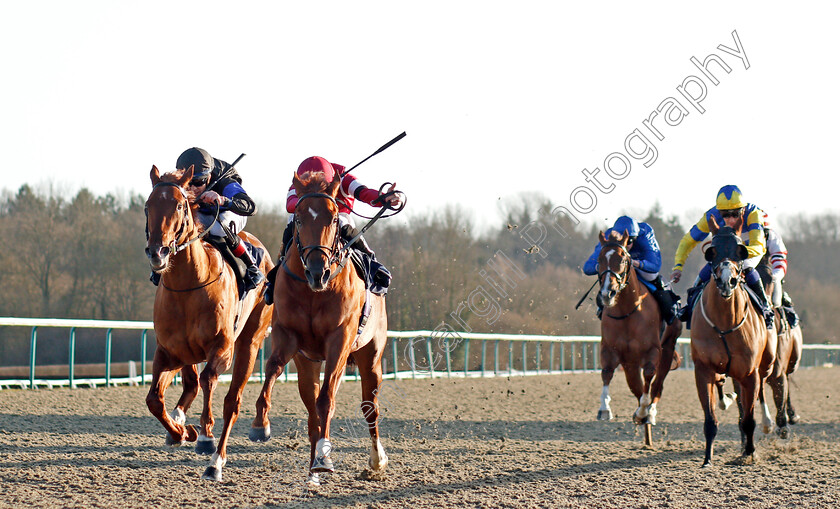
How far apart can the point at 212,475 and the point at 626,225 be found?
5473mm

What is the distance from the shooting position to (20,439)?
6750 mm

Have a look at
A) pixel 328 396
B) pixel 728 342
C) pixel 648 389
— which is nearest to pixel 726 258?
pixel 728 342

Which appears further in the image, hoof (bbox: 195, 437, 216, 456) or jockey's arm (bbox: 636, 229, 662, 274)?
jockey's arm (bbox: 636, 229, 662, 274)

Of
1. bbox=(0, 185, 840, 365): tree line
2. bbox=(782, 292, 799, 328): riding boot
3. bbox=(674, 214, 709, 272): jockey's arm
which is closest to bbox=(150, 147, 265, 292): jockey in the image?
bbox=(674, 214, 709, 272): jockey's arm

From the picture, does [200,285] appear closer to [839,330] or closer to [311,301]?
[311,301]

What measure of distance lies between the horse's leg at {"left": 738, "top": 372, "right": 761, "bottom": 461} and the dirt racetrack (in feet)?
0.55

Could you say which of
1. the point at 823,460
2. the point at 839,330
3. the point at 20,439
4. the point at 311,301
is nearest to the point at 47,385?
the point at 20,439

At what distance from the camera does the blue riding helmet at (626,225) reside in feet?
29.5

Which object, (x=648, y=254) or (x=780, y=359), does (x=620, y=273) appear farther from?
(x=780, y=359)

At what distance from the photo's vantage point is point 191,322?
587cm

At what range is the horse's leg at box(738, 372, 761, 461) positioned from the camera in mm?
7168

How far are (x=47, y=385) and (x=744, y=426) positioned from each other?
9162 millimetres

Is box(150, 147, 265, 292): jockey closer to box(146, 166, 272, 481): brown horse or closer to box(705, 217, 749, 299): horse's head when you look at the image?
box(146, 166, 272, 481): brown horse

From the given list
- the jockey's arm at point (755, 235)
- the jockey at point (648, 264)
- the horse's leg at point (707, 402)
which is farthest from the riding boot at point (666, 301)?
the horse's leg at point (707, 402)
